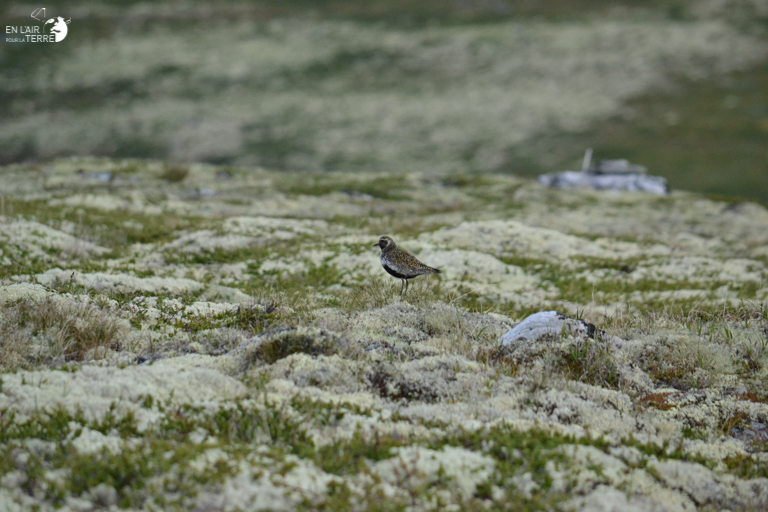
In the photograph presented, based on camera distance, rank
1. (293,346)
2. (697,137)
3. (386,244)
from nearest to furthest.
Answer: (293,346), (386,244), (697,137)

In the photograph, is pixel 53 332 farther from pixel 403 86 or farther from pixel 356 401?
pixel 403 86

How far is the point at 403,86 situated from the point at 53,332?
307ft

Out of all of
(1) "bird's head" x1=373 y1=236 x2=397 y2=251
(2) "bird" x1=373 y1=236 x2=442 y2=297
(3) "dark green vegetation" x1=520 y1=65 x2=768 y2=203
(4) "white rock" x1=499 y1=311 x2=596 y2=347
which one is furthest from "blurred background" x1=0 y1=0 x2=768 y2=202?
(4) "white rock" x1=499 y1=311 x2=596 y2=347

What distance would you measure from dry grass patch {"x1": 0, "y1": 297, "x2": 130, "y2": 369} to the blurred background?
209 ft

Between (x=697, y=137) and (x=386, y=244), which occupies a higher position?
(x=386, y=244)

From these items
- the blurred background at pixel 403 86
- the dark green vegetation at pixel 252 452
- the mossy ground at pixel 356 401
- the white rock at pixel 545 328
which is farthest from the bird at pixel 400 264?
the blurred background at pixel 403 86

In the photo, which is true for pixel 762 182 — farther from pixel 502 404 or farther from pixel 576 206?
pixel 502 404

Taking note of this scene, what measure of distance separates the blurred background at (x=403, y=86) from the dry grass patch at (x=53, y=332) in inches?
2503

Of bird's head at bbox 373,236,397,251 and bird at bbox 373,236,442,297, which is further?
bird's head at bbox 373,236,397,251

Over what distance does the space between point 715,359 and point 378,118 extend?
8147cm

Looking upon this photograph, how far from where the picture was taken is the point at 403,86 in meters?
96.4

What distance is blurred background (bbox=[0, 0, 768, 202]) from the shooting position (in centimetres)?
7569

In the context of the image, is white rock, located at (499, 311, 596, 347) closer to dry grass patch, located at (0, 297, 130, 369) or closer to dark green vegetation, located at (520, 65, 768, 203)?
dry grass patch, located at (0, 297, 130, 369)

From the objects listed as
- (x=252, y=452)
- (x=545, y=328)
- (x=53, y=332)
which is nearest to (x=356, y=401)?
(x=252, y=452)
